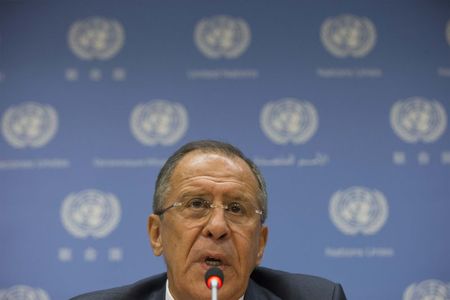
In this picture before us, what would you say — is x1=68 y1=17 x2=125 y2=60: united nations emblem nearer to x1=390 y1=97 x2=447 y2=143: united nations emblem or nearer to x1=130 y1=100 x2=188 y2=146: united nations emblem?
x1=130 y1=100 x2=188 y2=146: united nations emblem

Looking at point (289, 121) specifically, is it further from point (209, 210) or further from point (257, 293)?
point (209, 210)

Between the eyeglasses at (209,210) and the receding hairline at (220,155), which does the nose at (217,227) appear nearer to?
the eyeglasses at (209,210)

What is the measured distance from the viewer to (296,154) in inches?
143

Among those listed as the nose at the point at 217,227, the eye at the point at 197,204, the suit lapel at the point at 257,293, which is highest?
the eye at the point at 197,204

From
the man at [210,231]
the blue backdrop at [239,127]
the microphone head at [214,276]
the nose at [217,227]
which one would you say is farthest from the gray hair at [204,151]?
the blue backdrop at [239,127]

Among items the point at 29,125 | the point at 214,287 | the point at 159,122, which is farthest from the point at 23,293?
the point at 214,287

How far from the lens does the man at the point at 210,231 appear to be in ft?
6.31

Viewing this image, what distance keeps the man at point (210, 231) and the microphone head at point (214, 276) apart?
3.6 inches

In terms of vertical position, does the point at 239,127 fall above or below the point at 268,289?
above

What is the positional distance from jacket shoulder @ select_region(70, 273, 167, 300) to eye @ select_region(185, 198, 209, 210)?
0.43m

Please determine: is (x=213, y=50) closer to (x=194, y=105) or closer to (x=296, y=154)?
(x=194, y=105)

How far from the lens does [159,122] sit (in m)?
3.66

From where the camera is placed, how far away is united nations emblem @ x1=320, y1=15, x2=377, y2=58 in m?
3.68

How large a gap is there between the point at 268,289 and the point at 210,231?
0.52 meters
